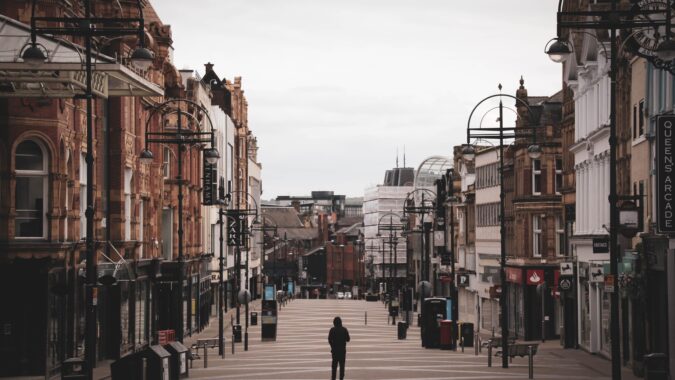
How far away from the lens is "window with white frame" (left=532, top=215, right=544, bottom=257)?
69.4 metres

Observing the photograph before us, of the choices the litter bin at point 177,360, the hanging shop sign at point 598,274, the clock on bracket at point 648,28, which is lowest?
the litter bin at point 177,360

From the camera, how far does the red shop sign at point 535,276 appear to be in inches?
2666

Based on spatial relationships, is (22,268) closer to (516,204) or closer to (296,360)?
(296,360)

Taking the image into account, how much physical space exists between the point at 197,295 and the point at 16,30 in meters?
40.5

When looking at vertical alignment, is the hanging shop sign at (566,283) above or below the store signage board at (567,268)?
below

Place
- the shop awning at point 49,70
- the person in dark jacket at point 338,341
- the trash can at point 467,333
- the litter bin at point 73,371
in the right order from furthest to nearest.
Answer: the trash can at point 467,333 → the shop awning at point 49,70 → the person in dark jacket at point 338,341 → the litter bin at point 73,371

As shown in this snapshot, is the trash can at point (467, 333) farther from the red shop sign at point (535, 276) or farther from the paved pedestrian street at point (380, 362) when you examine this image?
the red shop sign at point (535, 276)

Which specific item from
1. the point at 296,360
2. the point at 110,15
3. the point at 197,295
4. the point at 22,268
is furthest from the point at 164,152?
the point at 22,268

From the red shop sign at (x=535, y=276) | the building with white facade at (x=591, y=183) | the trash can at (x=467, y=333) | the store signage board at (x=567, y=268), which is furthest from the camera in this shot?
the red shop sign at (x=535, y=276)

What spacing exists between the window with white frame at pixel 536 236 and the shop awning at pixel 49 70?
3499 centimetres

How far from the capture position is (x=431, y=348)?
5434cm

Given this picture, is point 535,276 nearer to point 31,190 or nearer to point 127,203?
point 127,203

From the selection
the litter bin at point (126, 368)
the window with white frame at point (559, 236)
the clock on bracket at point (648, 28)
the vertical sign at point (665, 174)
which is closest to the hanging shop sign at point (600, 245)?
the vertical sign at point (665, 174)

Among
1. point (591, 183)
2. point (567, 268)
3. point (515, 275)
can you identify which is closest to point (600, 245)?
point (591, 183)
